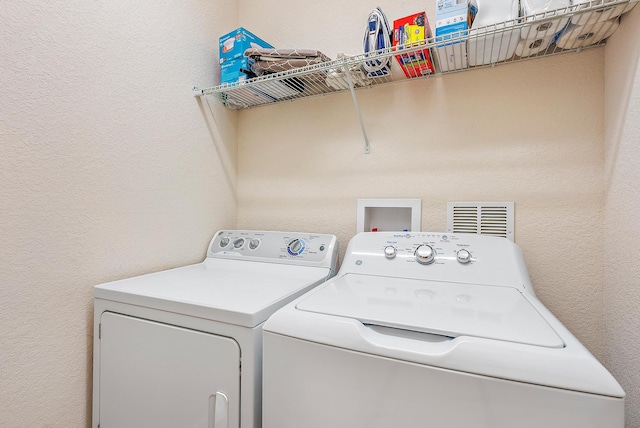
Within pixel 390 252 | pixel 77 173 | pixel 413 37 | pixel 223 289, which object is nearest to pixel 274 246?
pixel 223 289

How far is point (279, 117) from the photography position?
5.56 ft

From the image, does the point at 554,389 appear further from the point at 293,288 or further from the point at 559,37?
the point at 559,37

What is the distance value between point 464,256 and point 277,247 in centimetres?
77

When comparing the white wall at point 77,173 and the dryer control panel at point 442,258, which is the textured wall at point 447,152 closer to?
the dryer control panel at point 442,258

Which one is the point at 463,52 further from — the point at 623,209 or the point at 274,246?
the point at 274,246

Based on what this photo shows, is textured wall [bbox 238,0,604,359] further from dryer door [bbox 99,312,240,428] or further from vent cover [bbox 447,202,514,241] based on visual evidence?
dryer door [bbox 99,312,240,428]

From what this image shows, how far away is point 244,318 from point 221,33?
5.15 ft

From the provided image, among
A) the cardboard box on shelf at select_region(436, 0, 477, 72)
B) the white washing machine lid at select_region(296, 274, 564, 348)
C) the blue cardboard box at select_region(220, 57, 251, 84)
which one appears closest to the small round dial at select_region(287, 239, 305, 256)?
the white washing machine lid at select_region(296, 274, 564, 348)

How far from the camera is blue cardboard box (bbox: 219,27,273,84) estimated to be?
1441mm

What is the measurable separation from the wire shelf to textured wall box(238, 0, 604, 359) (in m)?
0.05

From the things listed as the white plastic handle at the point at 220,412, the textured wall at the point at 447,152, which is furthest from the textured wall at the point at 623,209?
the white plastic handle at the point at 220,412

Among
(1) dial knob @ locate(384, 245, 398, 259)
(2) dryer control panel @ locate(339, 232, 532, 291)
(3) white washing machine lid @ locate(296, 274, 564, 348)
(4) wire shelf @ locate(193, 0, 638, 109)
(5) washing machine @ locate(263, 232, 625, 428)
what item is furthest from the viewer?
(1) dial knob @ locate(384, 245, 398, 259)

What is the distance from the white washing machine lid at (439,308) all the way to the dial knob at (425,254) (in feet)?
0.26

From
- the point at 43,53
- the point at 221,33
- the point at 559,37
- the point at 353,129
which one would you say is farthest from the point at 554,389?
the point at 221,33
